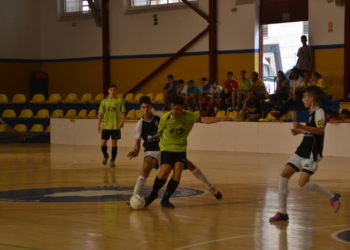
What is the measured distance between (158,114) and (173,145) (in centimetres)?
106

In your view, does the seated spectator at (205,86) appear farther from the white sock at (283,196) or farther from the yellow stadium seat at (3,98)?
the white sock at (283,196)

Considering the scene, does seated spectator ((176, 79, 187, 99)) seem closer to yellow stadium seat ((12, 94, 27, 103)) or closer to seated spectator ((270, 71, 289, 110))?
seated spectator ((270, 71, 289, 110))

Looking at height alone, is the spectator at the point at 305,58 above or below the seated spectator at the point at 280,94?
above

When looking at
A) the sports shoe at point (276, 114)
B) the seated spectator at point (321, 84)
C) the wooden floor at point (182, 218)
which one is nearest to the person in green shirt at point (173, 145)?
the wooden floor at point (182, 218)

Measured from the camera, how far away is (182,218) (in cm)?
730

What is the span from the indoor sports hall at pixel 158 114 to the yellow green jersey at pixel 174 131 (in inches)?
32.9

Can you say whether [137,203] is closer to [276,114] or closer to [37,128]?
[276,114]

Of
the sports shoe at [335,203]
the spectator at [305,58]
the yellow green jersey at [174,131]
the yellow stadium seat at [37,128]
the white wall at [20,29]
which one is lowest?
the yellow stadium seat at [37,128]

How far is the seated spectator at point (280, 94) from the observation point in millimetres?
19375

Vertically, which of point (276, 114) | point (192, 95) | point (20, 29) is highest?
point (20, 29)

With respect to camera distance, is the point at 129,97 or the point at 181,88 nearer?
the point at 181,88

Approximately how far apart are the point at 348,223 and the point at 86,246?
122 inches

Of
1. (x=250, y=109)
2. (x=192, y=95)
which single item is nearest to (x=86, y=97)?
(x=192, y=95)

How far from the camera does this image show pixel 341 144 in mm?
17125
